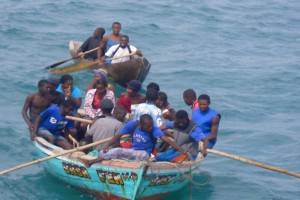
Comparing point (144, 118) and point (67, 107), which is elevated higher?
point (144, 118)

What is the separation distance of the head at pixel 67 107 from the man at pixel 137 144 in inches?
47.0

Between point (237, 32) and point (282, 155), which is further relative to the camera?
point (237, 32)

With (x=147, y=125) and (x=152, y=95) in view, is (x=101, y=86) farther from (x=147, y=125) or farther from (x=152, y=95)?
(x=147, y=125)

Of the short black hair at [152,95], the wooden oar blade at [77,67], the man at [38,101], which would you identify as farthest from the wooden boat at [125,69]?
the short black hair at [152,95]

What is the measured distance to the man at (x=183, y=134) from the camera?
11266mm

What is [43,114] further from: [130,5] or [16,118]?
Result: [130,5]

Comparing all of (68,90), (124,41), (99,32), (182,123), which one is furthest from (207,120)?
(99,32)

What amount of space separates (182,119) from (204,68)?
450 inches

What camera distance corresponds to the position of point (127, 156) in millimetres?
11086

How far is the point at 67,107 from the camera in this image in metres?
12.0

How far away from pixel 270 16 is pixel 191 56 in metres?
6.73

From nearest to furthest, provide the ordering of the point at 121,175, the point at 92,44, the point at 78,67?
1. the point at 121,175
2. the point at 92,44
3. the point at 78,67

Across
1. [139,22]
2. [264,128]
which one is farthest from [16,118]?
[139,22]

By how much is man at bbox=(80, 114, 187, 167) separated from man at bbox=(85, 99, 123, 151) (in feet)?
1.21
